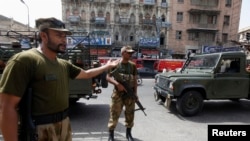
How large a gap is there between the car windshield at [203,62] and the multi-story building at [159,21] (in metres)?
25.9

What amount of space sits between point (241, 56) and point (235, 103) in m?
2.27

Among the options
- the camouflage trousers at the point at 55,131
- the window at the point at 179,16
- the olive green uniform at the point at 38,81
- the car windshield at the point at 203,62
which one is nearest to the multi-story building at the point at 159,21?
the window at the point at 179,16

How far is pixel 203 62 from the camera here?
22.5 feet

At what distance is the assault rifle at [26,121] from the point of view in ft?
5.84

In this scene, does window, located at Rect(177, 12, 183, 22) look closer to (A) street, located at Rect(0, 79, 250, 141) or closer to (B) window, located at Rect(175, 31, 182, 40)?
(B) window, located at Rect(175, 31, 182, 40)

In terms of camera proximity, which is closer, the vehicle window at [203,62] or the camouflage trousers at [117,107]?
the camouflage trousers at [117,107]

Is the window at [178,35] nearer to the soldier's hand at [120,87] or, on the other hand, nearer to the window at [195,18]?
the window at [195,18]

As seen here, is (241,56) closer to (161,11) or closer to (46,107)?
(46,107)

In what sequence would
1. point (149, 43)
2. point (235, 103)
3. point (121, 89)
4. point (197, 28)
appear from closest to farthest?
point (121, 89) < point (235, 103) < point (149, 43) < point (197, 28)

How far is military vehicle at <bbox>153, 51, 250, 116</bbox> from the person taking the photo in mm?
6035

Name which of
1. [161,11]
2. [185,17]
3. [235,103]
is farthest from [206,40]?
[235,103]

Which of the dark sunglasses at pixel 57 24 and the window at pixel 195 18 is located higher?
the window at pixel 195 18

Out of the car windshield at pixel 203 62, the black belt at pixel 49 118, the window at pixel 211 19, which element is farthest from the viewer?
the window at pixel 211 19

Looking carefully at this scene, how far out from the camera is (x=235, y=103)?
311 inches
